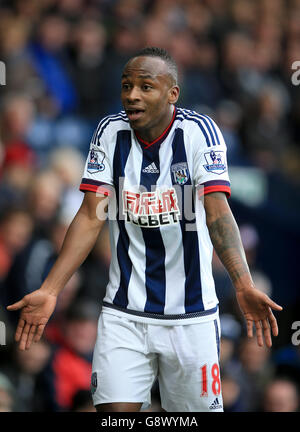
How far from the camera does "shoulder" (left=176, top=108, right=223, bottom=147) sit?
418 cm

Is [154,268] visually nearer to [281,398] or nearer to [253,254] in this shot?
[281,398]

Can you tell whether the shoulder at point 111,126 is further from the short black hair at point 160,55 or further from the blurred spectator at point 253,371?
the blurred spectator at point 253,371

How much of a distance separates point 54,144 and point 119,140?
12.9 feet

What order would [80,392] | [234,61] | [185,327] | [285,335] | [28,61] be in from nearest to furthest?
[185,327] → [80,392] → [285,335] → [28,61] → [234,61]

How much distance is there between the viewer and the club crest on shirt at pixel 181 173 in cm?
419

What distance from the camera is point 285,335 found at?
7.70m

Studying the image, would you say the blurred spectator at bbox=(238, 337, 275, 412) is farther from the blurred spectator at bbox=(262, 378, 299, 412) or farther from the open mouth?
the open mouth

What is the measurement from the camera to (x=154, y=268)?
4.21 m

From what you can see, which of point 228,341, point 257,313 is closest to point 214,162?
point 257,313

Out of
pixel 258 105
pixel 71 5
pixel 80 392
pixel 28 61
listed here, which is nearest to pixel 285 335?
pixel 80 392

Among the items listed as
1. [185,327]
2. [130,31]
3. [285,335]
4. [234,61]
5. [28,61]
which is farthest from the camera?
[234,61]

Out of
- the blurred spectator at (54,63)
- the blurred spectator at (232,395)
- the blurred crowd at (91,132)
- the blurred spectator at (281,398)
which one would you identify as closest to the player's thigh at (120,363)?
the blurred crowd at (91,132)

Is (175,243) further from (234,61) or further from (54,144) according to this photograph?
(234,61)

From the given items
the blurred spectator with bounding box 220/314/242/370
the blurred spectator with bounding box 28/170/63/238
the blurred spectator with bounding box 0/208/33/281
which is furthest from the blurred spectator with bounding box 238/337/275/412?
the blurred spectator with bounding box 0/208/33/281
